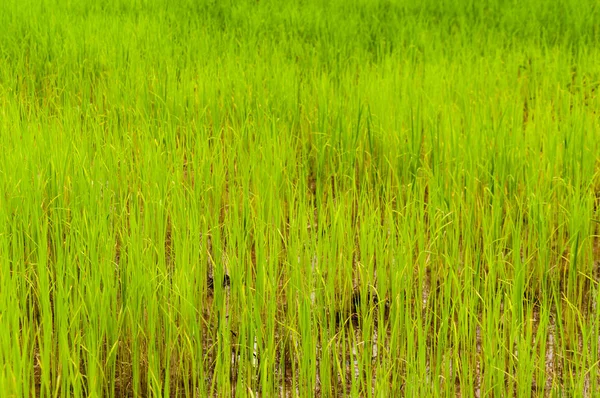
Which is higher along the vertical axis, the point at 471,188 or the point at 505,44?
the point at 505,44

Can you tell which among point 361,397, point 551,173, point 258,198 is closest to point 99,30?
point 258,198

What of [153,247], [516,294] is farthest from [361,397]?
[153,247]

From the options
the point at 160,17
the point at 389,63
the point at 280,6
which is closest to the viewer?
the point at 389,63

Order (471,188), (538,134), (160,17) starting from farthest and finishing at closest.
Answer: (160,17) < (538,134) < (471,188)

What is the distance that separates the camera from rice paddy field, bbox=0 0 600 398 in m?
1.68

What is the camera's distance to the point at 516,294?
1785mm

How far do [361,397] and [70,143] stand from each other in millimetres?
1516

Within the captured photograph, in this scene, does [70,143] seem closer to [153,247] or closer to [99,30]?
[153,247]

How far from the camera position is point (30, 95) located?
12.0 ft

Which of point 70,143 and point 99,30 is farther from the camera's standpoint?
point 99,30

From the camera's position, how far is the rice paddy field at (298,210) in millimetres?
1677

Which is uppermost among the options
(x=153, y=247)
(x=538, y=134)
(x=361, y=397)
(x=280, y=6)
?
(x=280, y=6)

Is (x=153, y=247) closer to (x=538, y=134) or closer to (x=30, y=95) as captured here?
(x=538, y=134)

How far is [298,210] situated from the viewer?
226 cm
